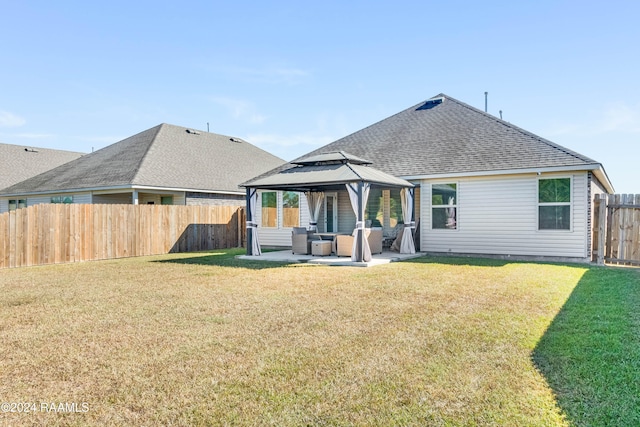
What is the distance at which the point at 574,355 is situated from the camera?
4.04 meters

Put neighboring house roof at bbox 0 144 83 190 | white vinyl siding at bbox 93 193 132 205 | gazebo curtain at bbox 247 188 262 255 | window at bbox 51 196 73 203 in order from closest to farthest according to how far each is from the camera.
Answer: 1. gazebo curtain at bbox 247 188 262 255
2. white vinyl siding at bbox 93 193 132 205
3. window at bbox 51 196 73 203
4. neighboring house roof at bbox 0 144 83 190

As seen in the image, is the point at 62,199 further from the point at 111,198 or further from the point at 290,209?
the point at 290,209

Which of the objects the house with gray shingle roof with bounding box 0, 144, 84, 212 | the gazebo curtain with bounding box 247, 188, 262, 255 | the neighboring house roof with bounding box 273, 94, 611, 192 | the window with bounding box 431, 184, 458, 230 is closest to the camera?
the neighboring house roof with bounding box 273, 94, 611, 192

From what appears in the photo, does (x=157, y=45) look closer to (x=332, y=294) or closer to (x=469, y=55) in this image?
(x=469, y=55)

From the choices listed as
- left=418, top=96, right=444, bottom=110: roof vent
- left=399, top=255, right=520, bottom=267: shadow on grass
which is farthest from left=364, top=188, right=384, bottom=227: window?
left=418, top=96, right=444, bottom=110: roof vent

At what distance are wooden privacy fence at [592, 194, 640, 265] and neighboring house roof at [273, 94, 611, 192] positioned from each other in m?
0.99

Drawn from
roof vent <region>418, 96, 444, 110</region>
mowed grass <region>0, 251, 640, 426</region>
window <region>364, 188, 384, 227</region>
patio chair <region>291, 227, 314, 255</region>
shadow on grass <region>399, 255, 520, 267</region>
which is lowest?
mowed grass <region>0, 251, 640, 426</region>

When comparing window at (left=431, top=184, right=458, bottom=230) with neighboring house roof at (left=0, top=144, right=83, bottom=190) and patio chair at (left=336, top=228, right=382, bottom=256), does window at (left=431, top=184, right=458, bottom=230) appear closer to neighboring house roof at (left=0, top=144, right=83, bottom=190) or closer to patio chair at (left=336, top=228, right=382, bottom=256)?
patio chair at (left=336, top=228, right=382, bottom=256)

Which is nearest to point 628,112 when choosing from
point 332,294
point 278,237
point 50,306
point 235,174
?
point 278,237

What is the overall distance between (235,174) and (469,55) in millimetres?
12641

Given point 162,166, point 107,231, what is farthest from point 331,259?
point 162,166

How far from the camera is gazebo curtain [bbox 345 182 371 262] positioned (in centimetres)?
1118

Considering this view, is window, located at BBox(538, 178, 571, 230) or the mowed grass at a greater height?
window, located at BBox(538, 178, 571, 230)

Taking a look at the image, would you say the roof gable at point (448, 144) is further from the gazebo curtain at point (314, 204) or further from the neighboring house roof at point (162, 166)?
the neighboring house roof at point (162, 166)
